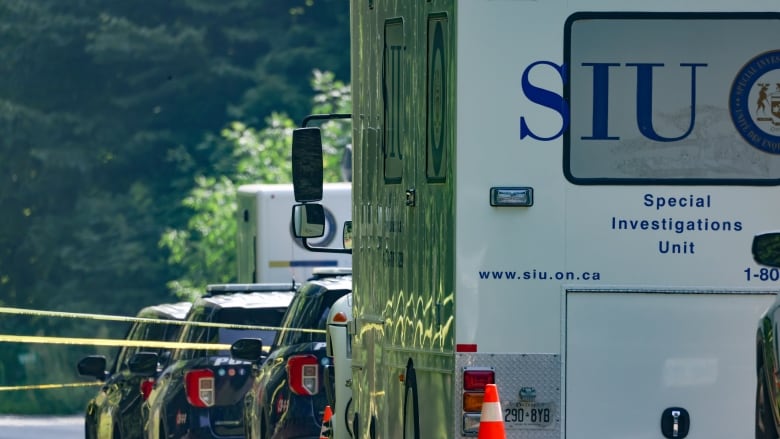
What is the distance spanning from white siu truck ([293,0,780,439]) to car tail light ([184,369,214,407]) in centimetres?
621

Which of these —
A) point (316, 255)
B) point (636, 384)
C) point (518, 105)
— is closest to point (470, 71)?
point (518, 105)

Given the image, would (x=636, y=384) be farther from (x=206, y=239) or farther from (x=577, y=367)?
(x=206, y=239)

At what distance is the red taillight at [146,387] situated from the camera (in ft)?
52.4

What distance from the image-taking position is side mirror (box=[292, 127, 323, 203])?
1121 cm

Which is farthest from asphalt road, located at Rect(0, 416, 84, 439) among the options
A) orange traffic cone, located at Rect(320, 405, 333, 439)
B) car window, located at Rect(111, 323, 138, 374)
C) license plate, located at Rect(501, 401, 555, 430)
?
license plate, located at Rect(501, 401, 555, 430)

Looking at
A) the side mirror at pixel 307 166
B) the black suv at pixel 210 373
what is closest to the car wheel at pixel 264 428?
the black suv at pixel 210 373

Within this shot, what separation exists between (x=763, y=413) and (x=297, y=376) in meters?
5.95

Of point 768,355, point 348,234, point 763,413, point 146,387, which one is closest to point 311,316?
point 348,234

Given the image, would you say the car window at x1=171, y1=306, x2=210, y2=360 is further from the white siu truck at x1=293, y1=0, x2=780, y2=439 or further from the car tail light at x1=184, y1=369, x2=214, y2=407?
the white siu truck at x1=293, y1=0, x2=780, y2=439

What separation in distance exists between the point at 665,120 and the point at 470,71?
0.82 metres

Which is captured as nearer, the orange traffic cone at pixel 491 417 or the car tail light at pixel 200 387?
the orange traffic cone at pixel 491 417

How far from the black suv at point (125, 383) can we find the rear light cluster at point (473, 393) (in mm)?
7550

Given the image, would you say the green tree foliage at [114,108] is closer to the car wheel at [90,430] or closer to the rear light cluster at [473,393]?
the car wheel at [90,430]

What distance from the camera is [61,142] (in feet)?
170
